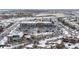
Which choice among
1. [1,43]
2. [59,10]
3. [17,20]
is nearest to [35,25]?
[17,20]

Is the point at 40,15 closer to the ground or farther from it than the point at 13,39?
farther from it

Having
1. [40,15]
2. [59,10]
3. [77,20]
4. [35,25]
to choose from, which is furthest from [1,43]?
[77,20]
